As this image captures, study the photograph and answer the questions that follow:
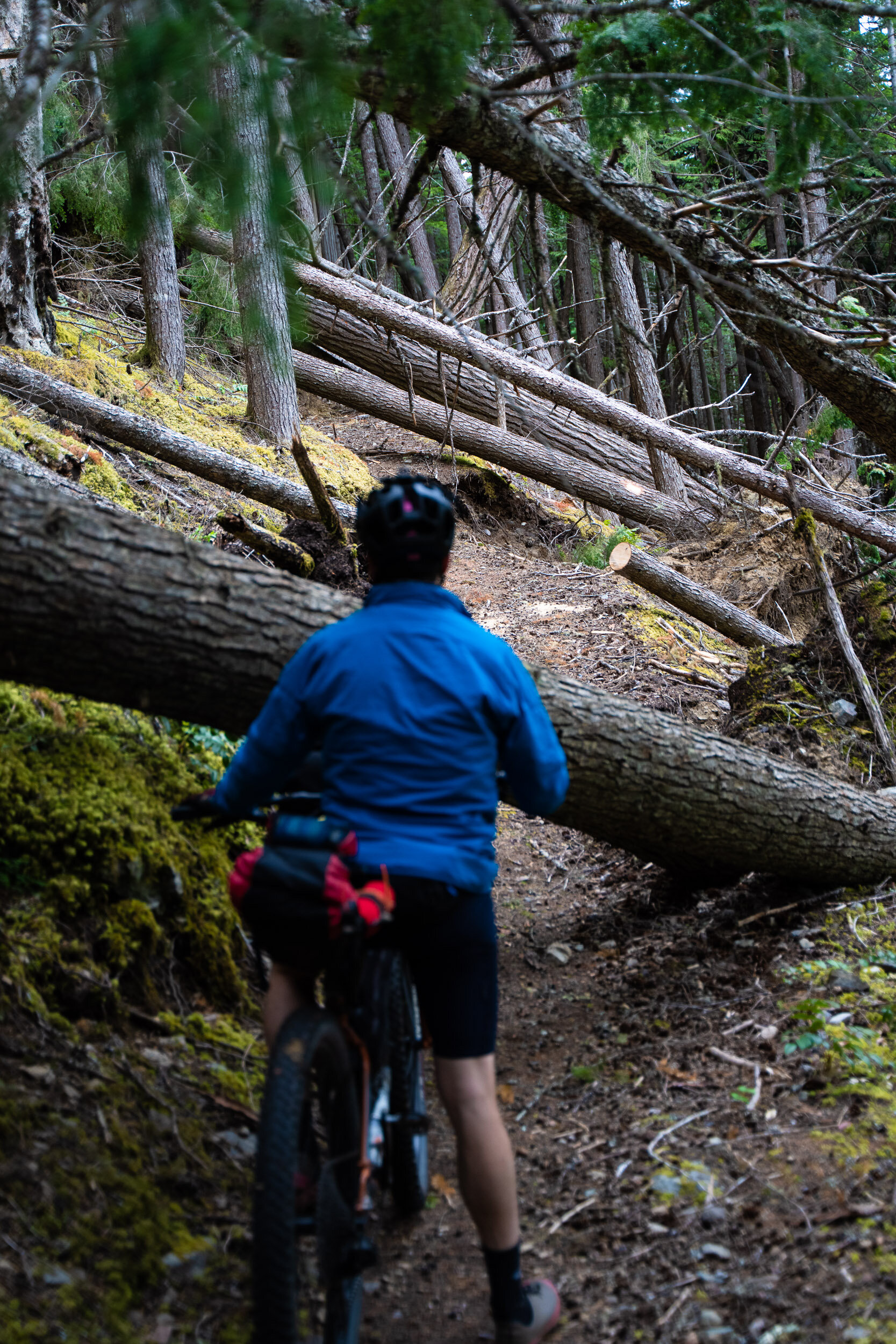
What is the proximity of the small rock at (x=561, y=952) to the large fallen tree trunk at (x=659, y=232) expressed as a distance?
117 inches

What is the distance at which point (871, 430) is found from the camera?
497 cm

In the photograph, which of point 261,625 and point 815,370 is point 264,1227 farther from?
point 815,370

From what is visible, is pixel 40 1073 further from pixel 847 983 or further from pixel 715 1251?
pixel 847 983

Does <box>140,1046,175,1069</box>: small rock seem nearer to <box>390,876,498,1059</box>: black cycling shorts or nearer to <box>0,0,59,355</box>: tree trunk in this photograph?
<box>390,876,498,1059</box>: black cycling shorts

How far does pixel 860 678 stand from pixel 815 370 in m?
1.78

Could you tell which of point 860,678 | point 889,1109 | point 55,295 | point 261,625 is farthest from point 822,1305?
point 55,295

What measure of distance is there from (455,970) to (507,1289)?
31.2 inches

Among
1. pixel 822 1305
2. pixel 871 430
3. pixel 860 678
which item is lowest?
pixel 822 1305

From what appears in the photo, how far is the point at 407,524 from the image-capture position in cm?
253

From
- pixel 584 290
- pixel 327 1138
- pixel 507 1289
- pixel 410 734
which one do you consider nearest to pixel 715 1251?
pixel 507 1289

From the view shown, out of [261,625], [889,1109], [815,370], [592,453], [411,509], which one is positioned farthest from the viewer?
[592,453]

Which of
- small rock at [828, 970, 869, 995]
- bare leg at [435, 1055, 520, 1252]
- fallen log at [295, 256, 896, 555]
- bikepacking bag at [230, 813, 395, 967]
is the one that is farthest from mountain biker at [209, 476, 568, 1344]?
fallen log at [295, 256, 896, 555]

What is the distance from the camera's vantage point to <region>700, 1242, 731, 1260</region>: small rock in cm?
264

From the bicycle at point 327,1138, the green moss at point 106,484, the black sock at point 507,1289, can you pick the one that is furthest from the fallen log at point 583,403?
the black sock at point 507,1289
